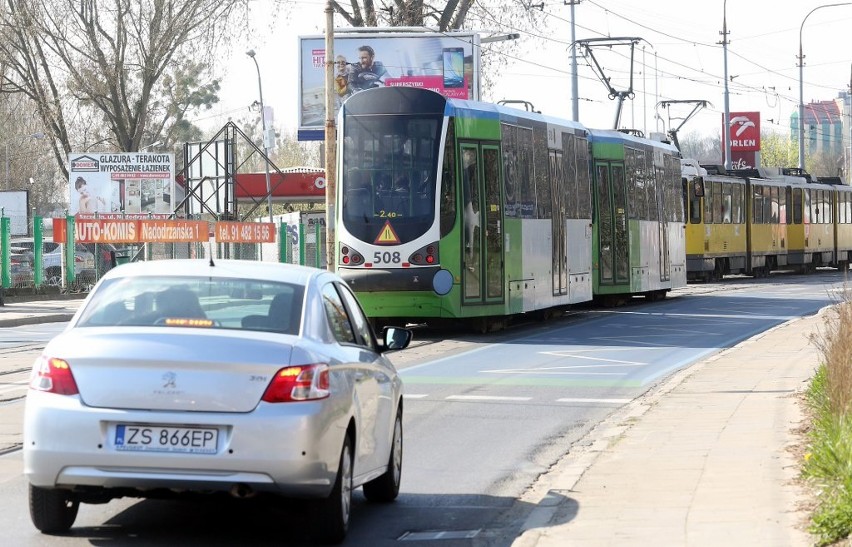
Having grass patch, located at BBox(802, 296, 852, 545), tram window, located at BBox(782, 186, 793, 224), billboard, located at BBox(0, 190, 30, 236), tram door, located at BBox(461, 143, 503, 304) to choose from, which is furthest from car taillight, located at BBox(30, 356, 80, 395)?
tram window, located at BBox(782, 186, 793, 224)

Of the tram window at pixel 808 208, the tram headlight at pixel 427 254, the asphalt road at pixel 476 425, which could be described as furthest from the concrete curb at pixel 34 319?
the tram window at pixel 808 208

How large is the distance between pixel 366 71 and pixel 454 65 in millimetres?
2941

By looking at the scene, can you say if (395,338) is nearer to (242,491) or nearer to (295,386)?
(295,386)

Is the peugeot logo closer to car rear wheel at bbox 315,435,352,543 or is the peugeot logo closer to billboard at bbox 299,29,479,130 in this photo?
car rear wheel at bbox 315,435,352,543

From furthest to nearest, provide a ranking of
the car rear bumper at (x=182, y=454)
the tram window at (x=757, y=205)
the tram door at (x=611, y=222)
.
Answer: the tram window at (x=757, y=205)
the tram door at (x=611, y=222)
the car rear bumper at (x=182, y=454)

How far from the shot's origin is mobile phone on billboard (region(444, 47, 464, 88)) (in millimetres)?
48500

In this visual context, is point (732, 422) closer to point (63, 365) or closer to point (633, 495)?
point (633, 495)

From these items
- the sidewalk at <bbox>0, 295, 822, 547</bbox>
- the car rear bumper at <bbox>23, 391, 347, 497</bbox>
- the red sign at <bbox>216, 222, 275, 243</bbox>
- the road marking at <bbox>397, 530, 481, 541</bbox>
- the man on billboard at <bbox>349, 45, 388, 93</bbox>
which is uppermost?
the man on billboard at <bbox>349, 45, 388, 93</bbox>

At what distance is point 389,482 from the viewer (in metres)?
9.36

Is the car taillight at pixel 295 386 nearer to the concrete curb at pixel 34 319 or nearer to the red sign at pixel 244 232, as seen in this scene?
the concrete curb at pixel 34 319

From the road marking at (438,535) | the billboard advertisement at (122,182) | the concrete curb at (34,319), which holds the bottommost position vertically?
the road marking at (438,535)

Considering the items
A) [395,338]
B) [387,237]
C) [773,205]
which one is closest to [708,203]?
[773,205]

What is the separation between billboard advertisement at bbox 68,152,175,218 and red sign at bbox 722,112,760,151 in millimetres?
62700

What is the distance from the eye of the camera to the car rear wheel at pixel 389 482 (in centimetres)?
934
